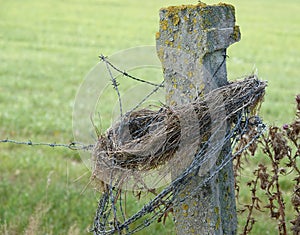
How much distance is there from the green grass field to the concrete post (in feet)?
1.89

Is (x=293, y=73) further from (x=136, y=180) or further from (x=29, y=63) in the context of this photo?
(x=136, y=180)

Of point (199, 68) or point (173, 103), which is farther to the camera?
point (173, 103)

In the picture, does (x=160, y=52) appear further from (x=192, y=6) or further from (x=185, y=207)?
(x=185, y=207)

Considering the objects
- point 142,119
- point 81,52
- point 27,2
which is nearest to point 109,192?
point 142,119

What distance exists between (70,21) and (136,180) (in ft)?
73.4

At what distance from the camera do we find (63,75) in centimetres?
1348

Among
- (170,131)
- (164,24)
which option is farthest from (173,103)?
(164,24)

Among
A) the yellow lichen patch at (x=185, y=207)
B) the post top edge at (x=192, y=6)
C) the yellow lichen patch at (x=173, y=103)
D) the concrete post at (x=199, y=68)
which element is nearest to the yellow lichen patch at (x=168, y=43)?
the concrete post at (x=199, y=68)

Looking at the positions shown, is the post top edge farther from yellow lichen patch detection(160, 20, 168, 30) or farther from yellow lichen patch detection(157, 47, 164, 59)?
yellow lichen patch detection(157, 47, 164, 59)

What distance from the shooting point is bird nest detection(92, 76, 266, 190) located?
2654mm

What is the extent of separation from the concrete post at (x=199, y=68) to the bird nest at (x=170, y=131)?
10 cm

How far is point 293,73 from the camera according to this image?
1490cm

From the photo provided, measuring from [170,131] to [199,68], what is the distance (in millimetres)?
333

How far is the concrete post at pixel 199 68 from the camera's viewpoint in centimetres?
270
